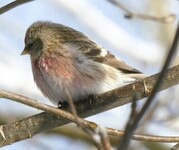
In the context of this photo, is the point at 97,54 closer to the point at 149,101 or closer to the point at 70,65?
the point at 70,65

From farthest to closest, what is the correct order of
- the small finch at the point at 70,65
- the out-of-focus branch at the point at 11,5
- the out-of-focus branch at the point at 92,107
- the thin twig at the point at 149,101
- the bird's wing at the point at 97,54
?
the bird's wing at the point at 97,54
the small finch at the point at 70,65
the out-of-focus branch at the point at 92,107
the out-of-focus branch at the point at 11,5
the thin twig at the point at 149,101

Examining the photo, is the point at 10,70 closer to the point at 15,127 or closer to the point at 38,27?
the point at 38,27

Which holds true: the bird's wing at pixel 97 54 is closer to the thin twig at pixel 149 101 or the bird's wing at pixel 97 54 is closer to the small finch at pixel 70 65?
the small finch at pixel 70 65

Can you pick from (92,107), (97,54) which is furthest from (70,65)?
(92,107)

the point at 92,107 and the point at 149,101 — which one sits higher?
the point at 149,101

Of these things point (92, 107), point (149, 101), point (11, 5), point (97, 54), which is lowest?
point (92, 107)

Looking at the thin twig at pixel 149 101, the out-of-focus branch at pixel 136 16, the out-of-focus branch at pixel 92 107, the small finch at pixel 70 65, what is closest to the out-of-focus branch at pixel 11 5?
the out-of-focus branch at pixel 136 16

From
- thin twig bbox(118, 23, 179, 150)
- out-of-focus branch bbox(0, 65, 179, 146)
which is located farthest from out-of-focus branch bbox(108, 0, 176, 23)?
thin twig bbox(118, 23, 179, 150)
